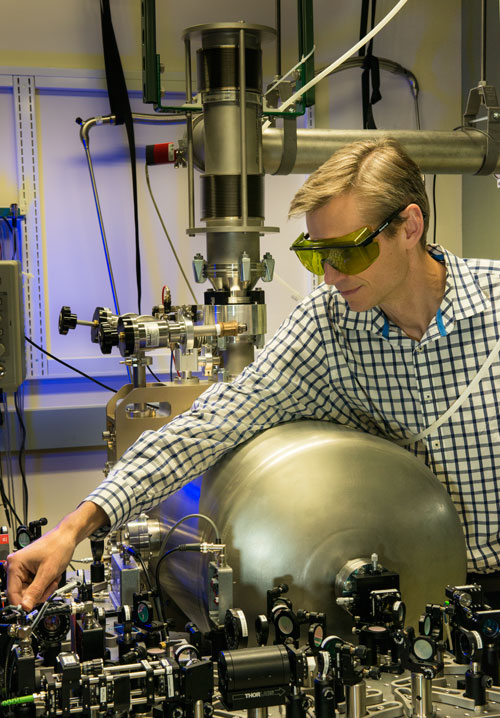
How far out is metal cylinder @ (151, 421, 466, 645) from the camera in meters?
1.25

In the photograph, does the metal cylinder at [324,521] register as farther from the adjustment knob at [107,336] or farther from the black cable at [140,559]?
the adjustment knob at [107,336]

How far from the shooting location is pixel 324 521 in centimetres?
126

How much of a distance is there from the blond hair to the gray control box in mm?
566

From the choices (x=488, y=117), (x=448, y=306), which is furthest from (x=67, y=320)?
(x=488, y=117)

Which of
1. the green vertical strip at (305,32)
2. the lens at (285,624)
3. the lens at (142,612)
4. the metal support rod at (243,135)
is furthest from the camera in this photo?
the green vertical strip at (305,32)

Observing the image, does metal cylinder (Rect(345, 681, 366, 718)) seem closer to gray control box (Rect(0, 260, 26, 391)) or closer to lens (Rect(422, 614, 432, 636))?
lens (Rect(422, 614, 432, 636))

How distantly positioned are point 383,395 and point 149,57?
1330 mm

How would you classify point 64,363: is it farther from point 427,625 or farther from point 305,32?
point 427,625

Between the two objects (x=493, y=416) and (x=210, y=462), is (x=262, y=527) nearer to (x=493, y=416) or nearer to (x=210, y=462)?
(x=210, y=462)

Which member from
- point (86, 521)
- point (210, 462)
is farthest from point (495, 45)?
point (86, 521)

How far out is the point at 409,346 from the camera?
5.13 ft

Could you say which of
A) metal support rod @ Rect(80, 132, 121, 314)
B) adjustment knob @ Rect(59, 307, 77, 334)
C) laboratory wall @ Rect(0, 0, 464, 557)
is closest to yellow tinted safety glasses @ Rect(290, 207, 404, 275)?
adjustment knob @ Rect(59, 307, 77, 334)

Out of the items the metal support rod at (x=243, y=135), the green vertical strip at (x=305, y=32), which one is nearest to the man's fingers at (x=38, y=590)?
the metal support rod at (x=243, y=135)

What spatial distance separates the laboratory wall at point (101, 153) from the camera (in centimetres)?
318
